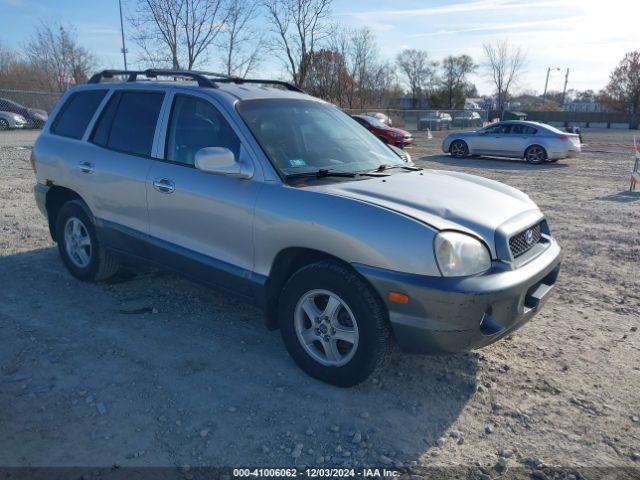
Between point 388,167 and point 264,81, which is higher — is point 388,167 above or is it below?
below

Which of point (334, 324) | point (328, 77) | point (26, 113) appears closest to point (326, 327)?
point (334, 324)

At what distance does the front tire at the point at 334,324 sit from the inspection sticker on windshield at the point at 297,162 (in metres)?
0.83

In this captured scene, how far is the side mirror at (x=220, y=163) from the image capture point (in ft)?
11.2

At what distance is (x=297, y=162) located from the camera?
3.77m

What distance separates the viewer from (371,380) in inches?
138

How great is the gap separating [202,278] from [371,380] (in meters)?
1.50

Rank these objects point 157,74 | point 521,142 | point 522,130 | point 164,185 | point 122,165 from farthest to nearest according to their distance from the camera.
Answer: point 522,130 < point 521,142 < point 157,74 < point 122,165 < point 164,185

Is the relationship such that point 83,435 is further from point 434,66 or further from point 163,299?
point 434,66

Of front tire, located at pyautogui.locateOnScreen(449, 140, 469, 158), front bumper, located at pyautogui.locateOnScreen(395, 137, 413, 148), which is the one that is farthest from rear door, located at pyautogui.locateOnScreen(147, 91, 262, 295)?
front bumper, located at pyautogui.locateOnScreen(395, 137, 413, 148)

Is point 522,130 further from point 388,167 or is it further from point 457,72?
point 457,72

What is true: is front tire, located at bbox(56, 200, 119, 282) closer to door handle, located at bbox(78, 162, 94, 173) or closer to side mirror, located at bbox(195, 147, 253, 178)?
door handle, located at bbox(78, 162, 94, 173)

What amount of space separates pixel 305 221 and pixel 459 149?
57.8 feet

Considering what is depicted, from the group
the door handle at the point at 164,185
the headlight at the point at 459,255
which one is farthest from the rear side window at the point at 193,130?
the headlight at the point at 459,255

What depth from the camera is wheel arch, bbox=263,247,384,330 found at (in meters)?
3.44
